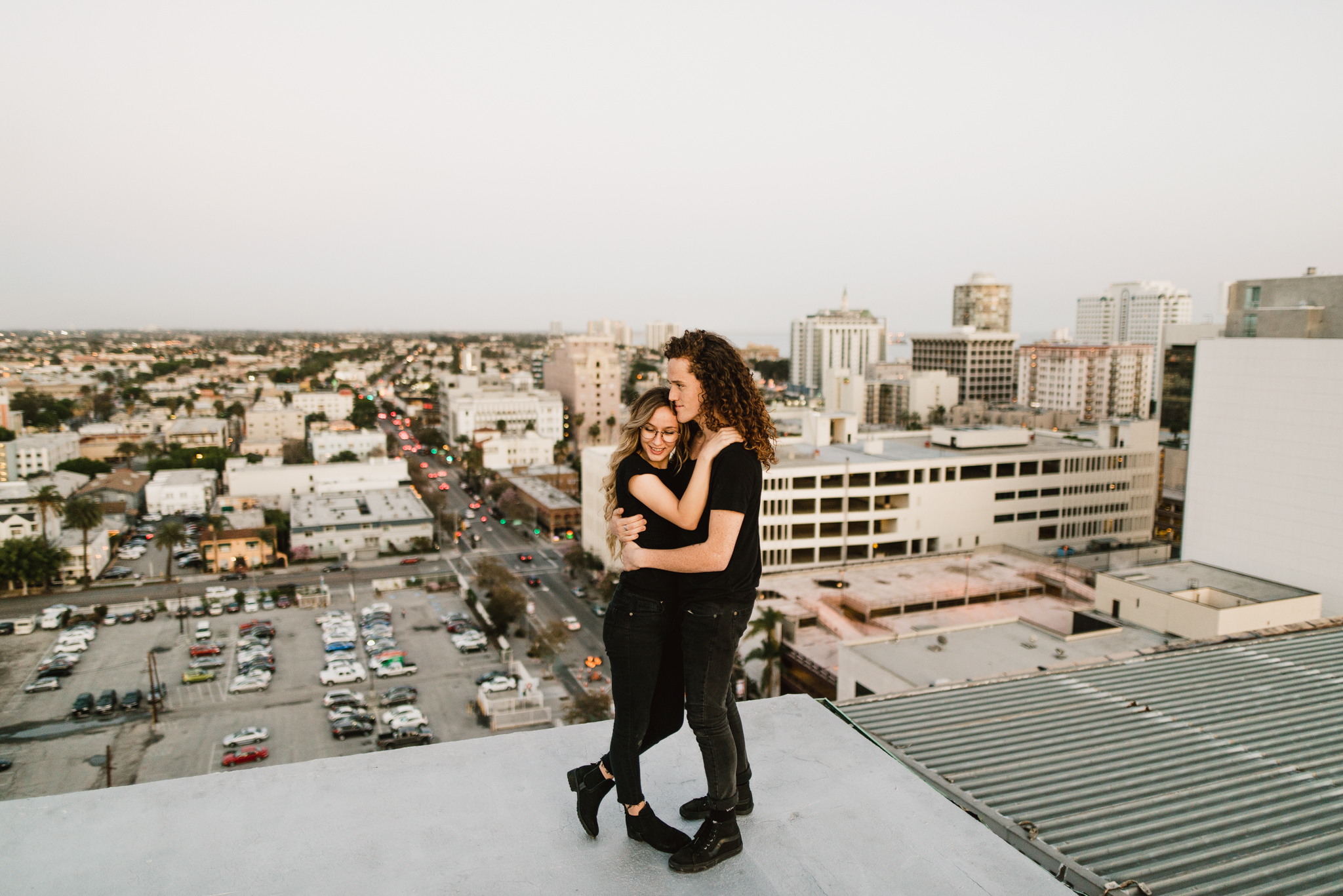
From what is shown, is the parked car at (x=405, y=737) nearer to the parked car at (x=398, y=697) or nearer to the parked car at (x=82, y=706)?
the parked car at (x=398, y=697)

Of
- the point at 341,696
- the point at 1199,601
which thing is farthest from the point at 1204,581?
the point at 341,696

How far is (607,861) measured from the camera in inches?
103

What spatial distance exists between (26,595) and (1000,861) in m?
37.2

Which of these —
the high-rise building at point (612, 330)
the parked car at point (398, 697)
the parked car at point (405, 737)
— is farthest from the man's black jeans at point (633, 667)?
the high-rise building at point (612, 330)

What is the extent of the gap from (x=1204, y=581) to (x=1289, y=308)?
7.05m

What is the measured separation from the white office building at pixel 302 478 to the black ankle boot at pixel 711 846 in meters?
43.7

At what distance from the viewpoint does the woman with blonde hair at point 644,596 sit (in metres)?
2.76

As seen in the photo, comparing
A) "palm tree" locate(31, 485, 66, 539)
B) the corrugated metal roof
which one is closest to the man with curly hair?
the corrugated metal roof

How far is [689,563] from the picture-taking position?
2734 mm

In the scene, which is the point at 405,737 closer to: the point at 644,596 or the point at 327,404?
the point at 644,596

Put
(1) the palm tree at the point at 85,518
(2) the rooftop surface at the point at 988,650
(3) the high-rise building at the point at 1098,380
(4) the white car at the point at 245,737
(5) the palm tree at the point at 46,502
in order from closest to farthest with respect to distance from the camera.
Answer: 1. (2) the rooftop surface at the point at 988,650
2. (4) the white car at the point at 245,737
3. (1) the palm tree at the point at 85,518
4. (5) the palm tree at the point at 46,502
5. (3) the high-rise building at the point at 1098,380

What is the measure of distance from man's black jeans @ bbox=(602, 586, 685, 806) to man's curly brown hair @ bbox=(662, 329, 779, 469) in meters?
0.64

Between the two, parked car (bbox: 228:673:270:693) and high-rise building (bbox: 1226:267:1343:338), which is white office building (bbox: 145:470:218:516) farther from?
high-rise building (bbox: 1226:267:1343:338)

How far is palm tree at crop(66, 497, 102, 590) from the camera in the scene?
31.7 metres
